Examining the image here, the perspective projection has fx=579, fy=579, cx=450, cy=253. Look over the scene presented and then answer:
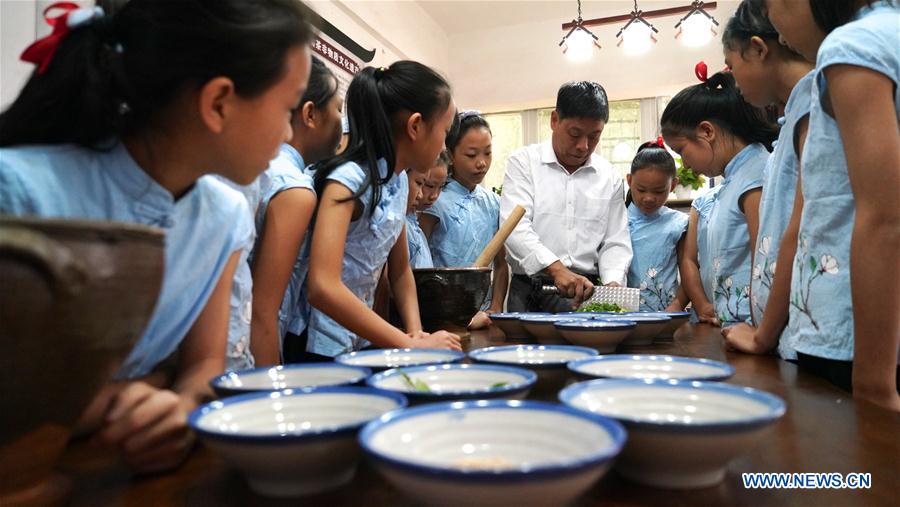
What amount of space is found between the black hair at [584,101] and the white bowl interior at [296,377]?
2.16 m

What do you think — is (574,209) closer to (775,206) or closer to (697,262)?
(697,262)

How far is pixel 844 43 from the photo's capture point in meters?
0.95

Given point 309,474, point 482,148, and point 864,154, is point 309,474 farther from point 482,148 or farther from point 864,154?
point 482,148

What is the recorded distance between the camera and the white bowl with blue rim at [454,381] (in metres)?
0.64

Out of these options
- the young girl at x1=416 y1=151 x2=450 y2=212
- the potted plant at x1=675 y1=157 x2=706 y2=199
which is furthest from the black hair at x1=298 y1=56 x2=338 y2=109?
the potted plant at x1=675 y1=157 x2=706 y2=199

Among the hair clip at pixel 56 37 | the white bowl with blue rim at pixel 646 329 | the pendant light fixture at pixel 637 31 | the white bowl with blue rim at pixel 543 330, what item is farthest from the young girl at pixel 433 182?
the pendant light fixture at pixel 637 31

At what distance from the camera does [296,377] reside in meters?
0.80

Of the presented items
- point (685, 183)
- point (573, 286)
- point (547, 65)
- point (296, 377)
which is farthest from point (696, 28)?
point (296, 377)

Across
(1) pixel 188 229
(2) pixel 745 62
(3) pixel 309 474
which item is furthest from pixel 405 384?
(2) pixel 745 62

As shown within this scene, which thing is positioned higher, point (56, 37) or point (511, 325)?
point (56, 37)

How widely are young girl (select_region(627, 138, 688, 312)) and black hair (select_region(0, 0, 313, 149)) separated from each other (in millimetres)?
2628

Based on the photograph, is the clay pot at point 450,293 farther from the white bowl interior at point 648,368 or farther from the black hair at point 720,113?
the black hair at point 720,113

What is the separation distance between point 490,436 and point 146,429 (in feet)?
1.06

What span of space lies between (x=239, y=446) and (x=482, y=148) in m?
2.70
